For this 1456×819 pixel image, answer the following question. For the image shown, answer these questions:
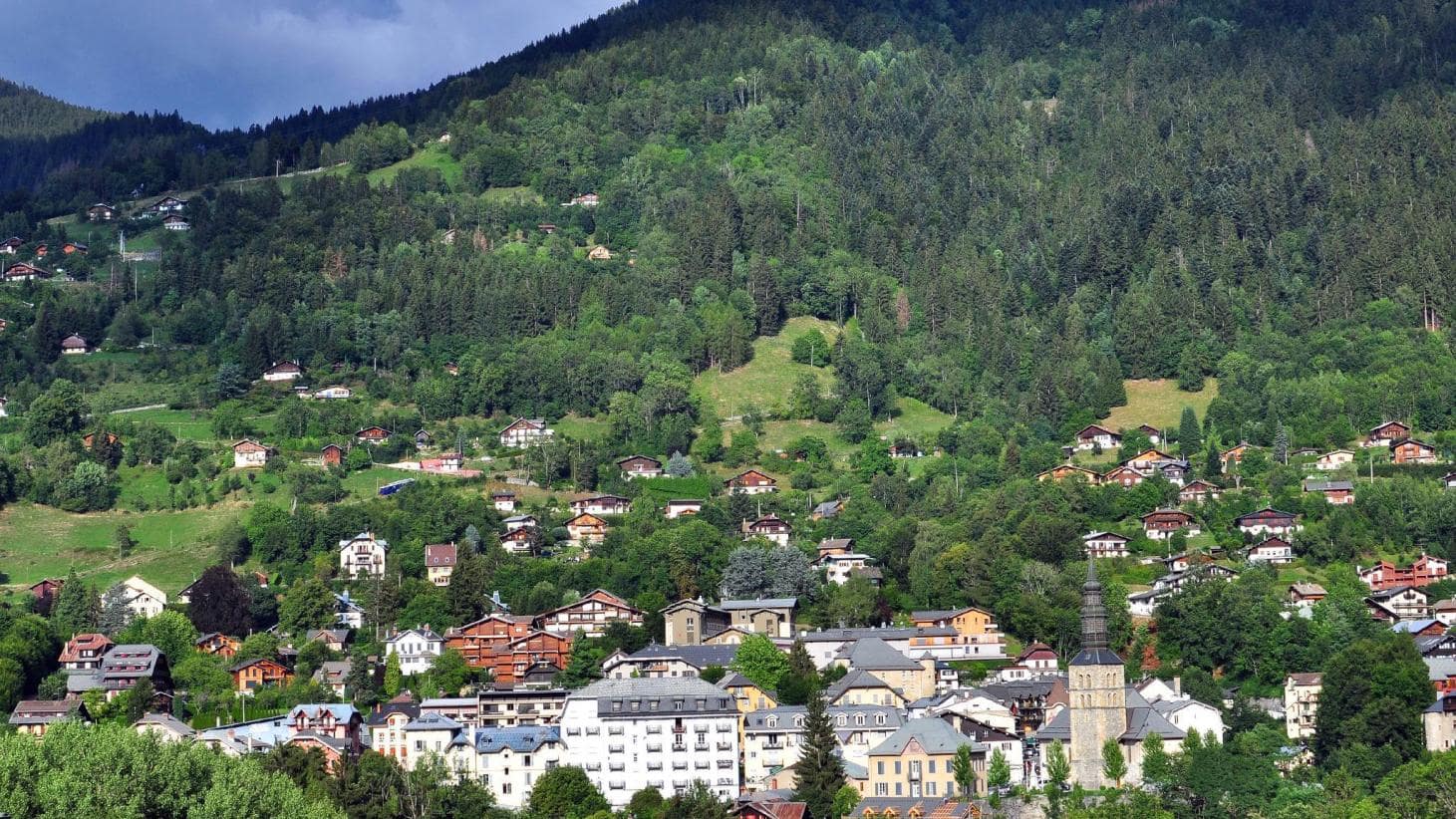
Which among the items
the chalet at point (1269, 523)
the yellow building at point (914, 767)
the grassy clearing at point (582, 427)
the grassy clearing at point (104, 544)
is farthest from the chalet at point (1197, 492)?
the grassy clearing at point (104, 544)

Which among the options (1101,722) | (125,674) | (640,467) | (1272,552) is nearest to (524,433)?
(640,467)

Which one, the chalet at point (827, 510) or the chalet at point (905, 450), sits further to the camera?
the chalet at point (905, 450)

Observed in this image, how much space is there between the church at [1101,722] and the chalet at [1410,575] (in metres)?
25.3

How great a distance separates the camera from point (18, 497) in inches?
5807

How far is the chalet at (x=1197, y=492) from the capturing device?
13525 cm

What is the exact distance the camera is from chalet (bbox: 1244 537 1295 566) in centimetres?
12381

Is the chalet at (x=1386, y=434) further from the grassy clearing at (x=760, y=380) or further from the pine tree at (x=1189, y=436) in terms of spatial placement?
the grassy clearing at (x=760, y=380)

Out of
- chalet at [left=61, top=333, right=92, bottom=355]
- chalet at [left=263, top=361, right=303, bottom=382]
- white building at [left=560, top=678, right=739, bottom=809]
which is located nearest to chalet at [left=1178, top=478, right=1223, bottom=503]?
white building at [left=560, top=678, right=739, bottom=809]

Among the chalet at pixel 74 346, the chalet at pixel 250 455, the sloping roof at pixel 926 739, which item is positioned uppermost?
the chalet at pixel 74 346

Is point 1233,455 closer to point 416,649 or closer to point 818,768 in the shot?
point 416,649

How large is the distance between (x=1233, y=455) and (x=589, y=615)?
43.4 meters

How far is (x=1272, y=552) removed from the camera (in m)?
124

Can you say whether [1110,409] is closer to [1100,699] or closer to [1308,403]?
[1308,403]

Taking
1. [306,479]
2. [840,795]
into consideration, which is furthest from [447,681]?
[306,479]
